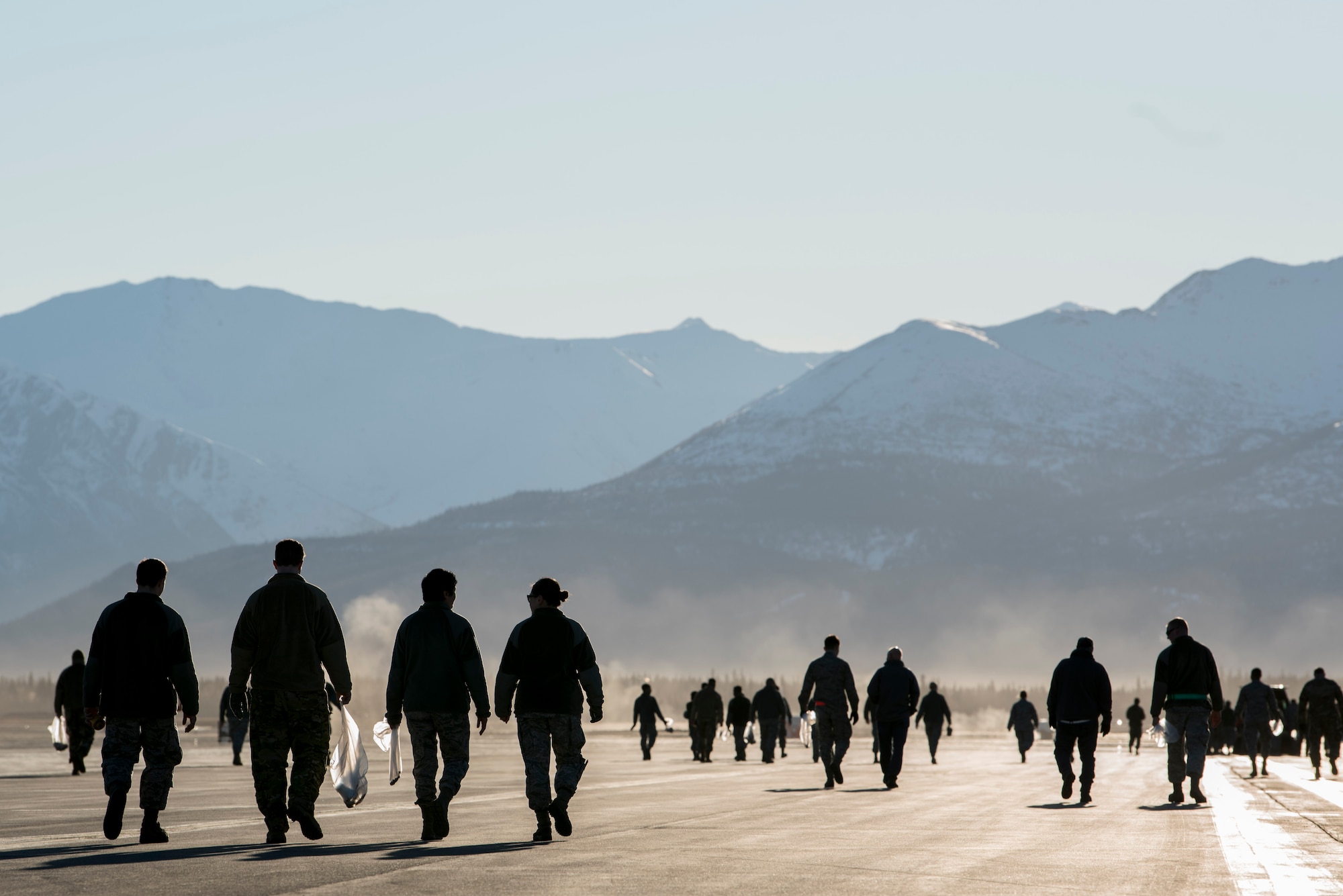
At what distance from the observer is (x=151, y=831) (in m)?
13.1

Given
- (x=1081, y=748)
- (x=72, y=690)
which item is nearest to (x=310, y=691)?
(x=1081, y=748)

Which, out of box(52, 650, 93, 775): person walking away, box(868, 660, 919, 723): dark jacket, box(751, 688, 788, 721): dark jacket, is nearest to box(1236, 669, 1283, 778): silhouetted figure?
box(868, 660, 919, 723): dark jacket

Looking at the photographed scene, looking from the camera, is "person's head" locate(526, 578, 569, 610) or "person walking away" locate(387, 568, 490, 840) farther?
"person's head" locate(526, 578, 569, 610)

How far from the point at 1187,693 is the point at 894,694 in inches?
185

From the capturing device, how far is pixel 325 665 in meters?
13.3

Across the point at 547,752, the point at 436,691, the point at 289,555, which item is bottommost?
the point at 547,752

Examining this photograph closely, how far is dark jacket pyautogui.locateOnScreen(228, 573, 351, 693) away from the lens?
42.6 ft

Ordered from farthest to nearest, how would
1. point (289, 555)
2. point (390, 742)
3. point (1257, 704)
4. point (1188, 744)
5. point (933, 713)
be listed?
point (933, 713)
point (1257, 704)
point (1188, 744)
point (390, 742)
point (289, 555)

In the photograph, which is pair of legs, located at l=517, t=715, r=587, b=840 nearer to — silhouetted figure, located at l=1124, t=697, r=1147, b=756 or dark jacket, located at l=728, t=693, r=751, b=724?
dark jacket, located at l=728, t=693, r=751, b=724

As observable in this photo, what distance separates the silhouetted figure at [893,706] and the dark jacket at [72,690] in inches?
470

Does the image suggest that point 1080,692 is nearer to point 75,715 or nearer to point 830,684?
point 830,684

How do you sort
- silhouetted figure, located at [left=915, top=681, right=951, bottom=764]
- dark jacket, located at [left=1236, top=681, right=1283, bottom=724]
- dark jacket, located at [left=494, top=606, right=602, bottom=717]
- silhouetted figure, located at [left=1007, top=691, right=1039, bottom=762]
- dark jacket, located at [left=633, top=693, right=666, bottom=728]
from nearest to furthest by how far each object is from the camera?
1. dark jacket, located at [left=494, top=606, right=602, bottom=717]
2. dark jacket, located at [left=1236, top=681, right=1283, bottom=724]
3. silhouetted figure, located at [left=915, top=681, right=951, bottom=764]
4. dark jacket, located at [left=633, top=693, right=666, bottom=728]
5. silhouetted figure, located at [left=1007, top=691, right=1039, bottom=762]

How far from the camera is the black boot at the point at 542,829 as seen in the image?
45.0 feet

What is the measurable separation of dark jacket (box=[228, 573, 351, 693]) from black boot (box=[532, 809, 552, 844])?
6.01 ft
